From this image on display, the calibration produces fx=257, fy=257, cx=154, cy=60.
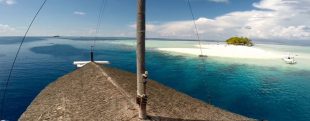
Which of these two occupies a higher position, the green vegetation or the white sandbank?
the green vegetation

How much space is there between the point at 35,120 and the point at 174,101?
623cm

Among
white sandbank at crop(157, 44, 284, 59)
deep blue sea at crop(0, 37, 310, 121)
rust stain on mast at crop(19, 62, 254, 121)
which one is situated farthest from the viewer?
white sandbank at crop(157, 44, 284, 59)

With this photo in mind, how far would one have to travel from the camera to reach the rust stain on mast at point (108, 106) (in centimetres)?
1053

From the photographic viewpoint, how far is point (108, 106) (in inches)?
440

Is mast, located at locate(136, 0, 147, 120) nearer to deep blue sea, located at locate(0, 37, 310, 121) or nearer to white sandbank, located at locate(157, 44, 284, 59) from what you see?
deep blue sea, located at locate(0, 37, 310, 121)

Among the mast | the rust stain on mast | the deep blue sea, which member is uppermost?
the mast

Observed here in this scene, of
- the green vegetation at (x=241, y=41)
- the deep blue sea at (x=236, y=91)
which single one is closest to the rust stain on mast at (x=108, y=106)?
the deep blue sea at (x=236, y=91)

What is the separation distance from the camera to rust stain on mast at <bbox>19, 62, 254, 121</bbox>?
10.5 metres

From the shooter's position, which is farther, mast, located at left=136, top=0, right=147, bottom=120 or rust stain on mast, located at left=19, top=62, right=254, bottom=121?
rust stain on mast, located at left=19, top=62, right=254, bottom=121

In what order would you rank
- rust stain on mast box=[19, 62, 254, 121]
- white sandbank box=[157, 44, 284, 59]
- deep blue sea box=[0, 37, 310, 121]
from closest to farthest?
1. rust stain on mast box=[19, 62, 254, 121]
2. deep blue sea box=[0, 37, 310, 121]
3. white sandbank box=[157, 44, 284, 59]

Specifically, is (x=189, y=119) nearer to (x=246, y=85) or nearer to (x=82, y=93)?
(x=82, y=93)

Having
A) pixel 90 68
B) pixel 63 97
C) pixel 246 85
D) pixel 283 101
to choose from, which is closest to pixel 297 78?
pixel 246 85

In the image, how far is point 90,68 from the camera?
17422 mm

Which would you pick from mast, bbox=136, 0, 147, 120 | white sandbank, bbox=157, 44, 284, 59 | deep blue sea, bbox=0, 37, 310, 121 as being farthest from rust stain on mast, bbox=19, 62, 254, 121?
white sandbank, bbox=157, 44, 284, 59
